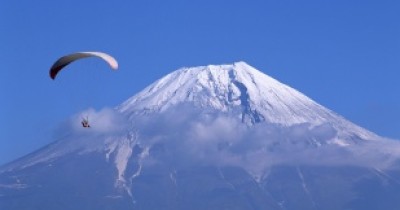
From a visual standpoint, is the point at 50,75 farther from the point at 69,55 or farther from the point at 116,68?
the point at 116,68

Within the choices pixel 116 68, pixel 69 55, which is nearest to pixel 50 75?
pixel 69 55
